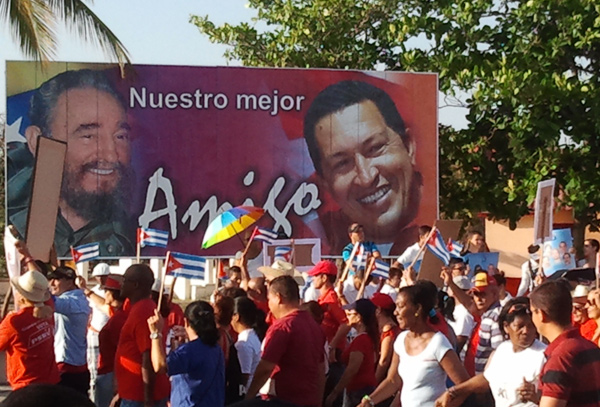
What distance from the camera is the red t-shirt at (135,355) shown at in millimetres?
7338

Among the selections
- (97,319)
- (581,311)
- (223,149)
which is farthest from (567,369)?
(223,149)

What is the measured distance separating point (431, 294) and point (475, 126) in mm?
15113

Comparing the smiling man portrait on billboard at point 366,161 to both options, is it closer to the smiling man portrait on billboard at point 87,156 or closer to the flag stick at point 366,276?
the smiling man portrait on billboard at point 87,156

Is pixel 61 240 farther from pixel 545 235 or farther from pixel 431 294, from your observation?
pixel 431 294

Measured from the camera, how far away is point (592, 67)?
21.0 m

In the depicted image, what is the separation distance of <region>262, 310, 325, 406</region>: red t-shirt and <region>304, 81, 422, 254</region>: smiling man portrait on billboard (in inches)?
514

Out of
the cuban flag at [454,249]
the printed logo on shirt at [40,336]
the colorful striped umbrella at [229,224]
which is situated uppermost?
the colorful striped umbrella at [229,224]

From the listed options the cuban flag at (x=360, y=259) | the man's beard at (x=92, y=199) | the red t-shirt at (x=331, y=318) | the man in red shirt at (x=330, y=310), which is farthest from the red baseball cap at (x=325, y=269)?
the man's beard at (x=92, y=199)

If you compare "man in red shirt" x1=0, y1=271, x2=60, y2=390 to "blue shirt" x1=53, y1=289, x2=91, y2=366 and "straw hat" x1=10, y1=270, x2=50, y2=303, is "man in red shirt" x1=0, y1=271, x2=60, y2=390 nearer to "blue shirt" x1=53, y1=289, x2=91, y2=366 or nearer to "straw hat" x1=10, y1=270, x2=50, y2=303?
"straw hat" x1=10, y1=270, x2=50, y2=303

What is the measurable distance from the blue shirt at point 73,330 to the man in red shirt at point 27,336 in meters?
1.72

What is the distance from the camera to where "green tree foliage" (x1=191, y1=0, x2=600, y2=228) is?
2027cm

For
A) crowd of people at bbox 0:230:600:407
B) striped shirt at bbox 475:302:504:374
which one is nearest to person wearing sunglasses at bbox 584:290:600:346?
crowd of people at bbox 0:230:600:407

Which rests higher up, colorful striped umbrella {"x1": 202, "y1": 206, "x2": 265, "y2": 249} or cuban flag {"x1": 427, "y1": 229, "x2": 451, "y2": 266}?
colorful striped umbrella {"x1": 202, "y1": 206, "x2": 265, "y2": 249}

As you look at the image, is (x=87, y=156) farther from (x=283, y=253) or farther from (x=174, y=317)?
(x=174, y=317)
